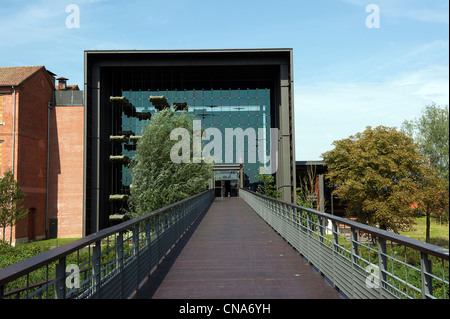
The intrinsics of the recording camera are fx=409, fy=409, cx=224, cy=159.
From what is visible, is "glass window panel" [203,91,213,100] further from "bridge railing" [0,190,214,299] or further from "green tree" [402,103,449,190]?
"bridge railing" [0,190,214,299]

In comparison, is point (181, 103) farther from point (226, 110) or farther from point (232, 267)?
point (232, 267)

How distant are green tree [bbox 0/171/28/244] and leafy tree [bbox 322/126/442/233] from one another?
2629 cm

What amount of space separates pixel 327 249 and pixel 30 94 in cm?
3771

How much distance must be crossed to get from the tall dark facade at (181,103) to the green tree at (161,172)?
27.0ft

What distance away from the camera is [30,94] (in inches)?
1497

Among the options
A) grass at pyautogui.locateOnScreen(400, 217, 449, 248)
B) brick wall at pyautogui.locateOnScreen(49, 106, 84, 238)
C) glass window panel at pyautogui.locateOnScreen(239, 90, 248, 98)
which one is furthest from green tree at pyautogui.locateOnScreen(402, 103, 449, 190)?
brick wall at pyautogui.locateOnScreen(49, 106, 84, 238)

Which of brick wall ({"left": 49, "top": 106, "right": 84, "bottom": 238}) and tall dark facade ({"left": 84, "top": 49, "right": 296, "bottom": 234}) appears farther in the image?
brick wall ({"left": 49, "top": 106, "right": 84, "bottom": 238})

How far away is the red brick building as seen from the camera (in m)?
36.1

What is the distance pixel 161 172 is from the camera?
2998 cm

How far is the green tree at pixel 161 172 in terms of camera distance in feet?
96.9

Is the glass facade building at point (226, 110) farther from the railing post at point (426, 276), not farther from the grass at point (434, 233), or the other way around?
the railing post at point (426, 276)

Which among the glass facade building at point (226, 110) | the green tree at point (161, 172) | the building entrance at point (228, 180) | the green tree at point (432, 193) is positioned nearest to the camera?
the green tree at point (161, 172)

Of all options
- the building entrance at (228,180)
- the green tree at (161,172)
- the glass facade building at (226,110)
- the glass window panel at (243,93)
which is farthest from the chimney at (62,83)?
the green tree at (161,172)
